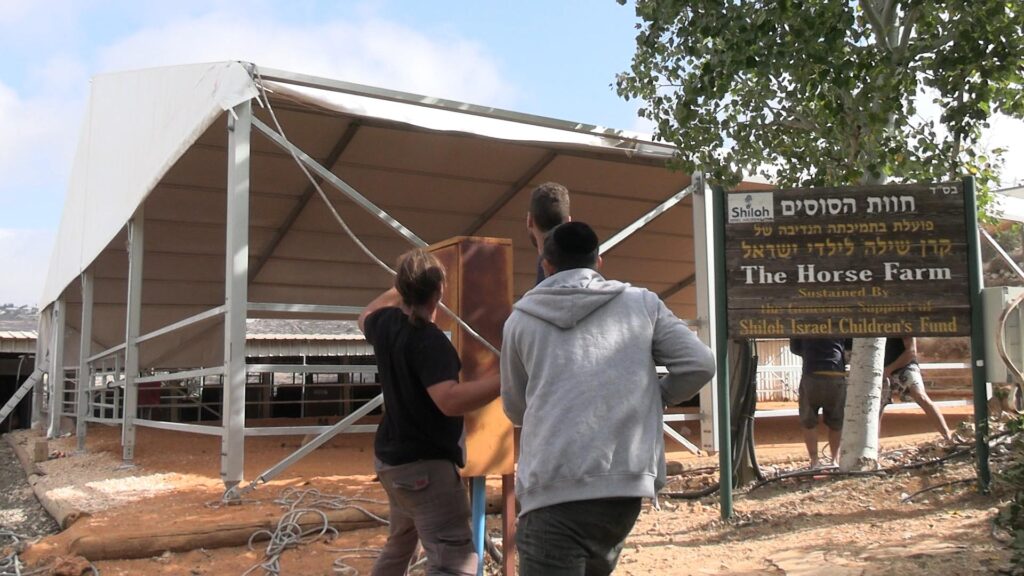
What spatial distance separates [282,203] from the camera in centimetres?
908

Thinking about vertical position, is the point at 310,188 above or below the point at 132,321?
above

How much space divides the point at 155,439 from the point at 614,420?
10.3m

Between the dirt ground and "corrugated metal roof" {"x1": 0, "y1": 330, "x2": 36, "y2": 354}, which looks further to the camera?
"corrugated metal roof" {"x1": 0, "y1": 330, "x2": 36, "y2": 354}

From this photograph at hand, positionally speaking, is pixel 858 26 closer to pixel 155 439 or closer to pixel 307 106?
pixel 307 106

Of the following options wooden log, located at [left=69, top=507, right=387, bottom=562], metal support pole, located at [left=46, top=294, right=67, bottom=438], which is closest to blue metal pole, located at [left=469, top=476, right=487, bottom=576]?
wooden log, located at [left=69, top=507, right=387, bottom=562]

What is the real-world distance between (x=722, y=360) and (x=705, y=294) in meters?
2.92

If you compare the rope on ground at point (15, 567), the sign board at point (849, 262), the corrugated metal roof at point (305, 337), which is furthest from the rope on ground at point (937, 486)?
the corrugated metal roof at point (305, 337)

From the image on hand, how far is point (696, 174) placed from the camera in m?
8.22

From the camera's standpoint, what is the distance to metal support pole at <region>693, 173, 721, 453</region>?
788 centimetres

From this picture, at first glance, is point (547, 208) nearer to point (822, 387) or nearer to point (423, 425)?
point (423, 425)

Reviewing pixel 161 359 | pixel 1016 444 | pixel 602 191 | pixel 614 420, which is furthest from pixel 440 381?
pixel 161 359

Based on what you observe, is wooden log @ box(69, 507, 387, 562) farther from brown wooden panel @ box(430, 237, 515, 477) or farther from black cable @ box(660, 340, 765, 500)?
black cable @ box(660, 340, 765, 500)

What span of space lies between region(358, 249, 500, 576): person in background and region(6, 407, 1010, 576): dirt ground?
1.43 metres

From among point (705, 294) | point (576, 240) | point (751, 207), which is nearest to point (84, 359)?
point (705, 294)
